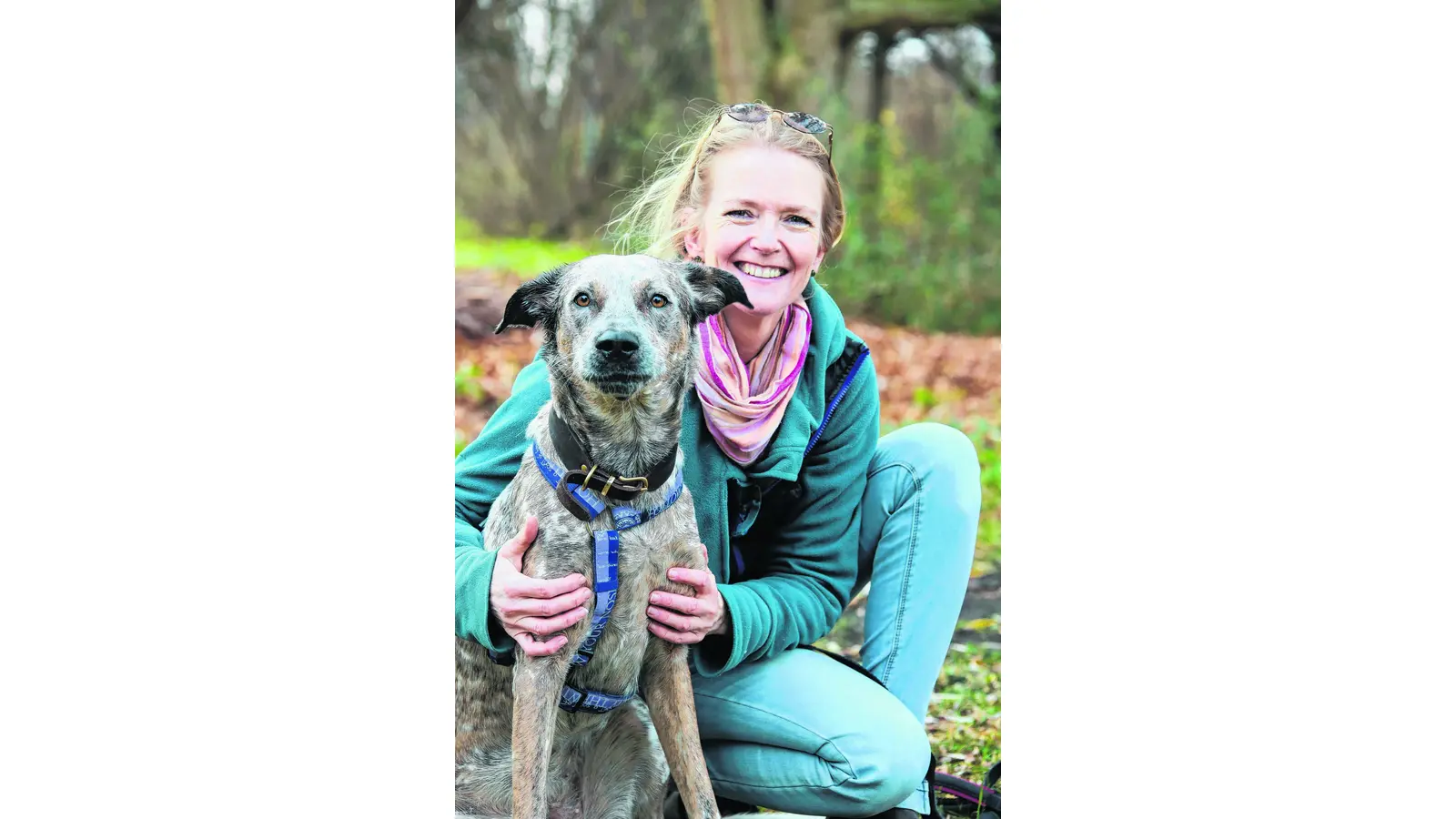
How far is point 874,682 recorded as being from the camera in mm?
2348

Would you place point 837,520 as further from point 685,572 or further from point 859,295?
point 859,295

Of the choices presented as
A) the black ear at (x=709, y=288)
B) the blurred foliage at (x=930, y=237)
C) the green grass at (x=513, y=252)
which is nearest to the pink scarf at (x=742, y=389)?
the black ear at (x=709, y=288)

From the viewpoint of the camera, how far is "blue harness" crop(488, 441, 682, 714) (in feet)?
6.35

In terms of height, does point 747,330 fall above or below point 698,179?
below

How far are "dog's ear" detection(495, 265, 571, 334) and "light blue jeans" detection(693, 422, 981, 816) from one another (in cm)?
81

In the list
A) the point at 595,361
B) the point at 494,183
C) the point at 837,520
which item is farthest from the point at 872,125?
the point at 595,361

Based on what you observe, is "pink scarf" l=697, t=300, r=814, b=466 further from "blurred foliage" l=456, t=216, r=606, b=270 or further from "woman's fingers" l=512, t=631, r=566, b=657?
"blurred foliage" l=456, t=216, r=606, b=270

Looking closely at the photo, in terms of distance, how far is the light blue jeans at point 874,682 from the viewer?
2240 mm

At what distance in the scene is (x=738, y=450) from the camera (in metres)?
2.18

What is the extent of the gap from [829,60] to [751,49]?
2.02ft

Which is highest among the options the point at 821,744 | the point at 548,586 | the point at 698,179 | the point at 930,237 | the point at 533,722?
the point at 930,237

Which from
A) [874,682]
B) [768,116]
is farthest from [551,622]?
[768,116]

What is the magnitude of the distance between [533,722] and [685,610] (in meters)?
0.32

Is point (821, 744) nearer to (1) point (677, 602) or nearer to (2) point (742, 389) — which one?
(1) point (677, 602)
